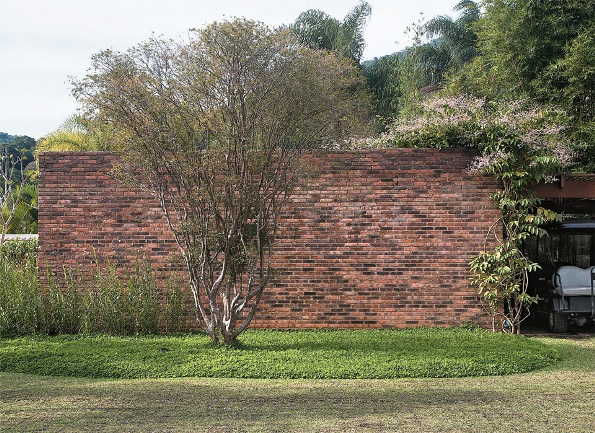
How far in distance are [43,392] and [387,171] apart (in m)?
6.06

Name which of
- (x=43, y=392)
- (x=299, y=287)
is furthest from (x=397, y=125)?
(x=43, y=392)

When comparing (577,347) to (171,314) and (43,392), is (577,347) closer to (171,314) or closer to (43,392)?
(171,314)

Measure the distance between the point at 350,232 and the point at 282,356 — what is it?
3.01 m

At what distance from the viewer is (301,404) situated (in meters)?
6.94

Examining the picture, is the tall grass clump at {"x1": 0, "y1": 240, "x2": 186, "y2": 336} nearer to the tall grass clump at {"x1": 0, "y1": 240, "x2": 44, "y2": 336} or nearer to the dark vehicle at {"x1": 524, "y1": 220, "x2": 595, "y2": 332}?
the tall grass clump at {"x1": 0, "y1": 240, "x2": 44, "y2": 336}

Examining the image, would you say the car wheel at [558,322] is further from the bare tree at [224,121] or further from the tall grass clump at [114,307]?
the tall grass clump at [114,307]

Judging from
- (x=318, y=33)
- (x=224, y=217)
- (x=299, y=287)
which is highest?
(x=318, y=33)

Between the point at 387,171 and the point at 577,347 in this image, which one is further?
the point at 387,171

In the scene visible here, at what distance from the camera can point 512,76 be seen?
1952cm

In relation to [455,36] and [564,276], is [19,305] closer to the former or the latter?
[564,276]

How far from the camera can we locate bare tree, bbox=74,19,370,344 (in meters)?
9.08

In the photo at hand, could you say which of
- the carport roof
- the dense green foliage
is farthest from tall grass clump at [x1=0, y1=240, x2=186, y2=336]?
the dense green foliage

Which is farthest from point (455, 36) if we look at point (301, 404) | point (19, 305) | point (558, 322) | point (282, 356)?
point (301, 404)

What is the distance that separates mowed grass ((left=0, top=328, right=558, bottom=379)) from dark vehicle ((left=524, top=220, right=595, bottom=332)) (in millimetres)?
2280
